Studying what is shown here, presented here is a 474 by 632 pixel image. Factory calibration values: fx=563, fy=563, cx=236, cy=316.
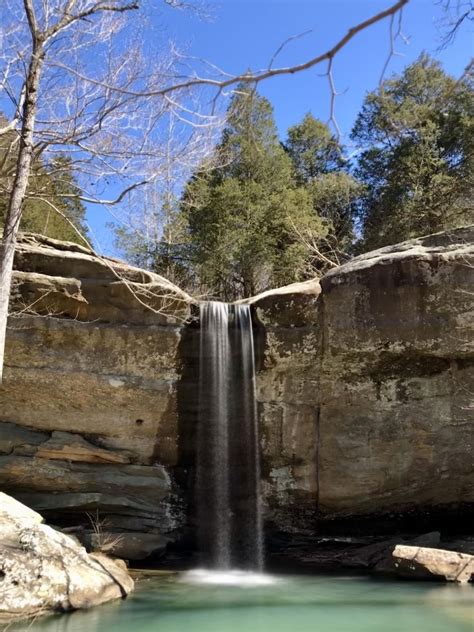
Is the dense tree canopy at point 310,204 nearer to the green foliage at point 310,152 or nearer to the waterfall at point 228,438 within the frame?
the green foliage at point 310,152

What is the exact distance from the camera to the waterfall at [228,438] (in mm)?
10719

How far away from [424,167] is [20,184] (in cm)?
1548

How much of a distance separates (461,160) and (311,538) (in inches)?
566

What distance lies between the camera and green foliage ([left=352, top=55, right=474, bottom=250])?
18812 mm

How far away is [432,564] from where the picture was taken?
877 cm

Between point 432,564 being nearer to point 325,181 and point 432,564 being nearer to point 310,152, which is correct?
point 325,181

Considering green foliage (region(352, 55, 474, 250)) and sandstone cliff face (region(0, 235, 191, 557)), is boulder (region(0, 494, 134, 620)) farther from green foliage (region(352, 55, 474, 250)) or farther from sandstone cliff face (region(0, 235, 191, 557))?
green foliage (region(352, 55, 474, 250))

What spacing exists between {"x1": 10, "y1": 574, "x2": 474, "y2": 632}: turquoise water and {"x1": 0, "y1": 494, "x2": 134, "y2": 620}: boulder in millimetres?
202

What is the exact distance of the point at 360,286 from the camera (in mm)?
10656

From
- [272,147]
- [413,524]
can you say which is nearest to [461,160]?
[272,147]

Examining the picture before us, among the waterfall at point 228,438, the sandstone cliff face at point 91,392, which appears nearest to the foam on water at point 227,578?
the waterfall at point 228,438

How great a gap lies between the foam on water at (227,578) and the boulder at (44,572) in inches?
56.7

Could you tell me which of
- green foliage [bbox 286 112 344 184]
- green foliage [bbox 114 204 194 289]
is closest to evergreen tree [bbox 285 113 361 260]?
green foliage [bbox 286 112 344 184]

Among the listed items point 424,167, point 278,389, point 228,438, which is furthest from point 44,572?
point 424,167
